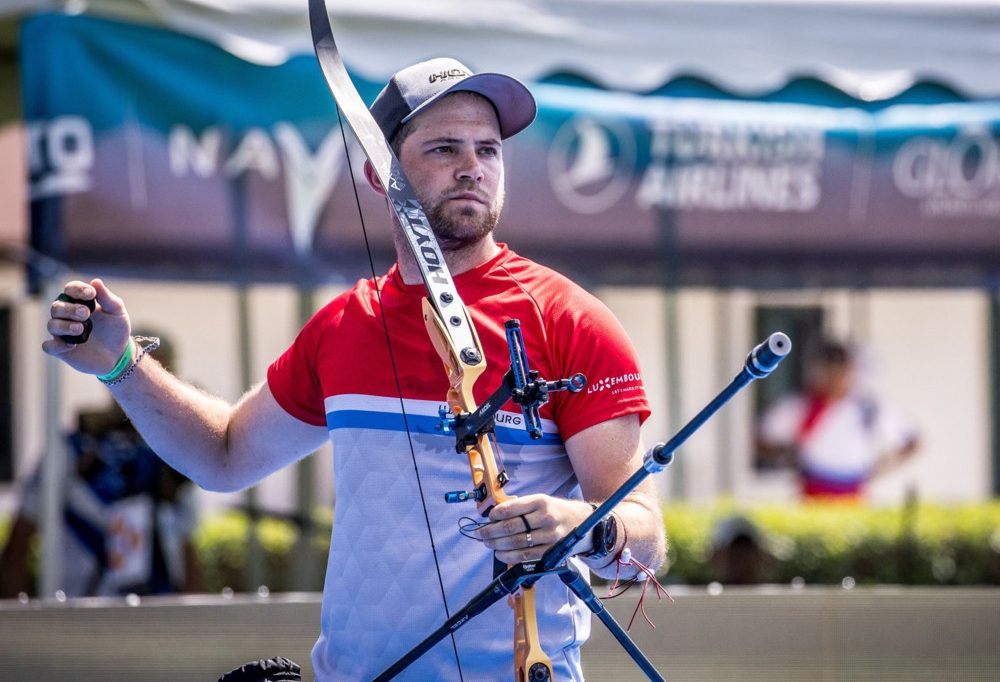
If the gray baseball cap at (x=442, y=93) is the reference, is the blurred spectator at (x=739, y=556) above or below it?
below

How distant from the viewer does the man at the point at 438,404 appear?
218 cm

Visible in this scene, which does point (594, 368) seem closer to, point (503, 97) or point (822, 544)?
point (503, 97)

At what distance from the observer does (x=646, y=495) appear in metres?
2.13

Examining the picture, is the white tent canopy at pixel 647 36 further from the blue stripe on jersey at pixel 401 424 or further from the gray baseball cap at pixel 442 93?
the blue stripe on jersey at pixel 401 424

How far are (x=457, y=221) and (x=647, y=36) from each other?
323cm

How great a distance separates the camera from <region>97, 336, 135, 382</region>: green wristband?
2455 millimetres

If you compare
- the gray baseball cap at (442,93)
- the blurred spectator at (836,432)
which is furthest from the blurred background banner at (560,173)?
the blurred spectator at (836,432)

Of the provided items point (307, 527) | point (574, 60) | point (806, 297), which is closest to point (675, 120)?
point (574, 60)

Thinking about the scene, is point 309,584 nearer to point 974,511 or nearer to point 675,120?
point 675,120

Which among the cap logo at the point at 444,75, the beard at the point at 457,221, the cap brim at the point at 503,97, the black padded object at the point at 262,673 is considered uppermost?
the cap logo at the point at 444,75

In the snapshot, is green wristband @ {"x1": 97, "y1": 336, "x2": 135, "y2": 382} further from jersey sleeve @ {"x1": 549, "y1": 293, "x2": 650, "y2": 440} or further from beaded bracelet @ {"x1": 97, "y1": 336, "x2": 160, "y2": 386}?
jersey sleeve @ {"x1": 549, "y1": 293, "x2": 650, "y2": 440}

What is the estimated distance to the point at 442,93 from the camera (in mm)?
2271

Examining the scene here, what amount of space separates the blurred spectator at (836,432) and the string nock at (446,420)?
6.92 metres

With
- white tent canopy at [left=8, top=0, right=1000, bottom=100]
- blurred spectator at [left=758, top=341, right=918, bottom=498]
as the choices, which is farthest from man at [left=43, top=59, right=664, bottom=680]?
blurred spectator at [left=758, top=341, right=918, bottom=498]
